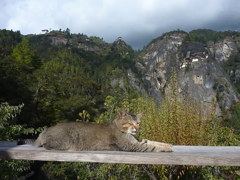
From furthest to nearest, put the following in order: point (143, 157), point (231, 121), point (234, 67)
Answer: point (234, 67), point (231, 121), point (143, 157)

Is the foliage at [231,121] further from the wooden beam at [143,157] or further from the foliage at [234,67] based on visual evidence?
the foliage at [234,67]

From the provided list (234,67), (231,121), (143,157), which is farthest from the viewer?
(234,67)

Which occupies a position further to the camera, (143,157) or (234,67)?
(234,67)

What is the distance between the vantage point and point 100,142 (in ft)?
11.2

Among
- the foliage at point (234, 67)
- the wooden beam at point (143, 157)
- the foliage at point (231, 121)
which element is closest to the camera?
the wooden beam at point (143, 157)

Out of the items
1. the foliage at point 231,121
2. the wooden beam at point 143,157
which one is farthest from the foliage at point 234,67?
the wooden beam at point 143,157

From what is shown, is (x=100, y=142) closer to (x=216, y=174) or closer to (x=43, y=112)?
(x=216, y=174)

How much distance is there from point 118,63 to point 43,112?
94417mm

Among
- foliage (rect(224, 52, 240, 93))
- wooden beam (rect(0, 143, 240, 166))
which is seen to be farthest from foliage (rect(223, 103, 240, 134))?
foliage (rect(224, 52, 240, 93))

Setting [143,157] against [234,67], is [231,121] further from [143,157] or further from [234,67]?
[234,67]

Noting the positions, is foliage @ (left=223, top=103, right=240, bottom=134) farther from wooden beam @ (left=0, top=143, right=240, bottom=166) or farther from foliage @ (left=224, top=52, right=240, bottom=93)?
foliage @ (left=224, top=52, right=240, bottom=93)

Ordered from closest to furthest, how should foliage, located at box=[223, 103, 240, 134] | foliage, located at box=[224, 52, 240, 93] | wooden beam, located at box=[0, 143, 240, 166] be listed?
1. wooden beam, located at box=[0, 143, 240, 166]
2. foliage, located at box=[223, 103, 240, 134]
3. foliage, located at box=[224, 52, 240, 93]

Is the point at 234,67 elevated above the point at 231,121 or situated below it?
above

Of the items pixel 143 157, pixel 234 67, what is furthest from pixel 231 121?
pixel 234 67
